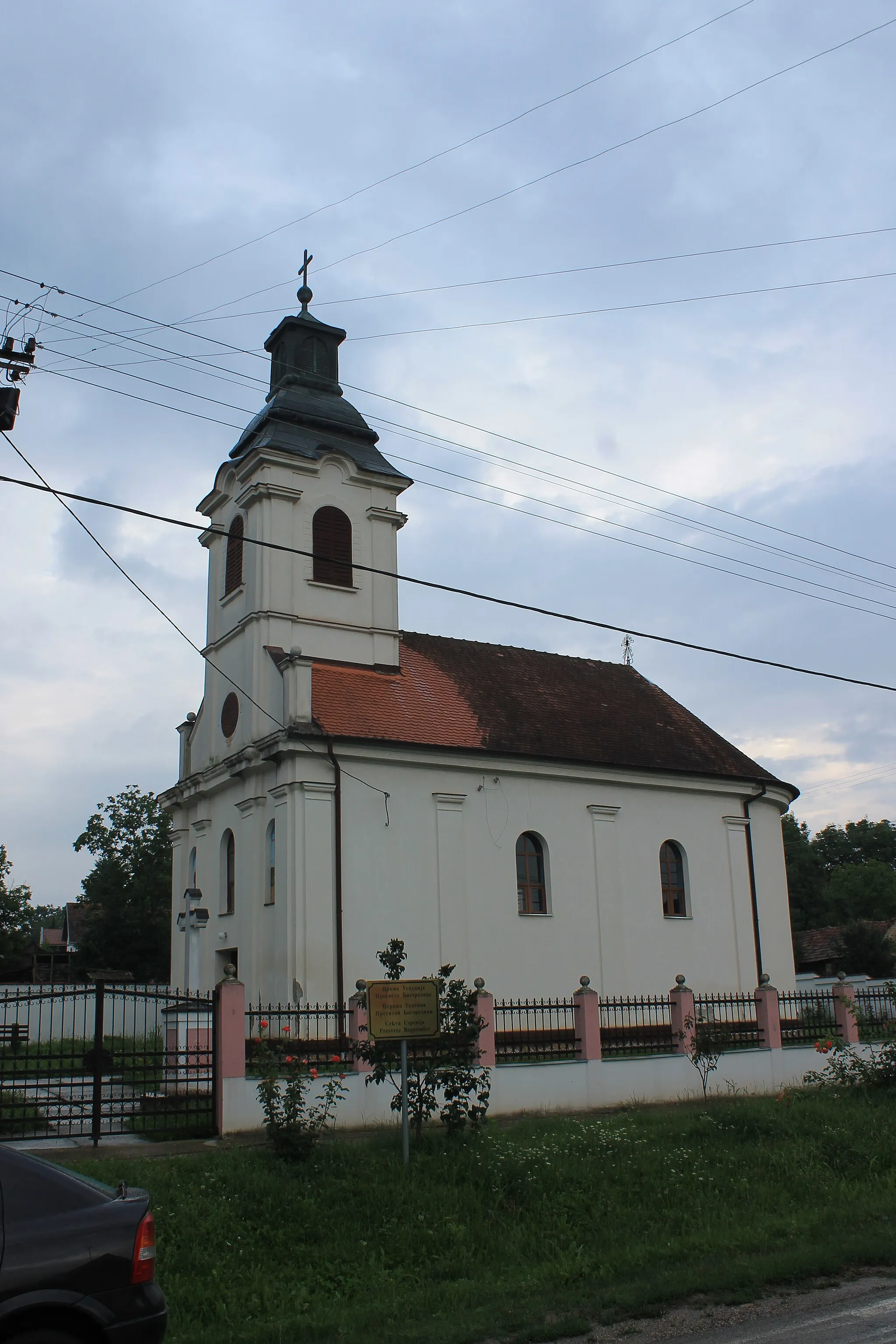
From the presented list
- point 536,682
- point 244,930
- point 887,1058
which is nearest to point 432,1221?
point 887,1058

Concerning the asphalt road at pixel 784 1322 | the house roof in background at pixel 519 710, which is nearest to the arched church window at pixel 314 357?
the house roof in background at pixel 519 710

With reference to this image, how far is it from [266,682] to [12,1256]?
18.1 meters

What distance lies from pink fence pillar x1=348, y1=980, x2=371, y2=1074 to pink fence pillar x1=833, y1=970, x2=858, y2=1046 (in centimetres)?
915

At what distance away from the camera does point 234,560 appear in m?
26.1

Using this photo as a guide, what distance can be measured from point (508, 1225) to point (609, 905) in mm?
14805

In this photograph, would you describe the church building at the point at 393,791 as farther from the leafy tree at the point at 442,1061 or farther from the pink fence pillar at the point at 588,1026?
the leafy tree at the point at 442,1061

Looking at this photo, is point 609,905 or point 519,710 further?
point 519,710

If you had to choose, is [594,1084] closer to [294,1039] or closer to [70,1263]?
[294,1039]

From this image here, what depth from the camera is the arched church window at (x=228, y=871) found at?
2436cm

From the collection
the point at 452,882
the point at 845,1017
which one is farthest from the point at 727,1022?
the point at 452,882

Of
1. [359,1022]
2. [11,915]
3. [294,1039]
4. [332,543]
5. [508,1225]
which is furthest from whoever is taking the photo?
[11,915]

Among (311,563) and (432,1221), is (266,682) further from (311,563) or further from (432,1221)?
(432,1221)

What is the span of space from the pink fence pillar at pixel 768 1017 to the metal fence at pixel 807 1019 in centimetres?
26

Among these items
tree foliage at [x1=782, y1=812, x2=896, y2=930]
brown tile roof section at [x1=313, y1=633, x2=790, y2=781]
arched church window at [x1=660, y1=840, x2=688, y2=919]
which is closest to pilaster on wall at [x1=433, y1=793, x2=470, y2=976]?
brown tile roof section at [x1=313, y1=633, x2=790, y2=781]
